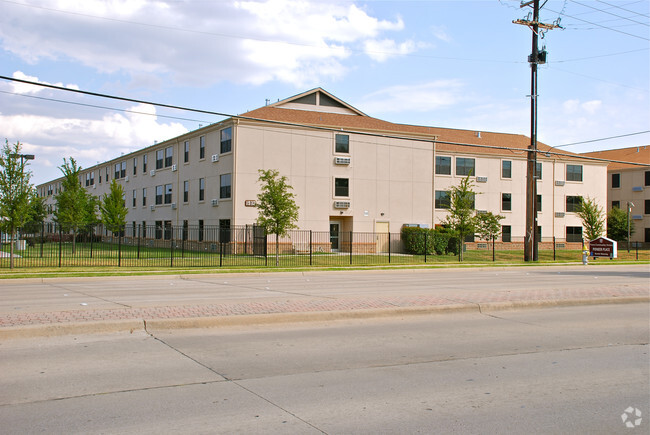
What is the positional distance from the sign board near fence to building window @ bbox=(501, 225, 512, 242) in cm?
1107

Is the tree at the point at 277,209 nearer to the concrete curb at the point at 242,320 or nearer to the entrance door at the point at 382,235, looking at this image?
the entrance door at the point at 382,235

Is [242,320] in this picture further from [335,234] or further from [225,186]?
[335,234]

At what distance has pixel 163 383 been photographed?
6.45 metres

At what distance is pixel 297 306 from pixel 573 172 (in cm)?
4832

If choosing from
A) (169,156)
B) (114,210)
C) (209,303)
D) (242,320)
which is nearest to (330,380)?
(242,320)

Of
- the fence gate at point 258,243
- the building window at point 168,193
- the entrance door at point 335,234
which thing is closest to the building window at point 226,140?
the fence gate at point 258,243

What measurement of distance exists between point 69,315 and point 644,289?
15276 mm

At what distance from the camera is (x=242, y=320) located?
10156 mm

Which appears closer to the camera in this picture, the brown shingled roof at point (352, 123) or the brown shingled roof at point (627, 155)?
the brown shingled roof at point (352, 123)

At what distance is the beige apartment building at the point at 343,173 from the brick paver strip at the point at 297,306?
19799 millimetres

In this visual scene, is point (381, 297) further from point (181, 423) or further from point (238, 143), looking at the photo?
point (238, 143)

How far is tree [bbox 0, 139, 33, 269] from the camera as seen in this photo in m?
24.0

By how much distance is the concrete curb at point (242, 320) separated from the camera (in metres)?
8.83

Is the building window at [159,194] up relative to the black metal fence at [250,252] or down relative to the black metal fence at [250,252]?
up
